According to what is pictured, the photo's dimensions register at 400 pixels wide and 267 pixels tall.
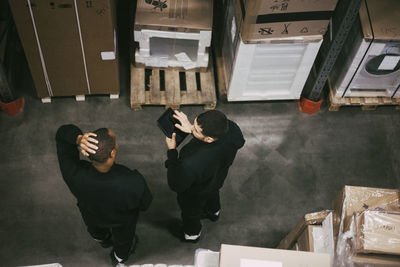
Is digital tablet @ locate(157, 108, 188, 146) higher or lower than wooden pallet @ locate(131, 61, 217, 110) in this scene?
higher

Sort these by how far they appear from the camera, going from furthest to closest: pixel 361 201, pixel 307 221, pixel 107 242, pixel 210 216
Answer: pixel 210 216 → pixel 107 242 → pixel 307 221 → pixel 361 201

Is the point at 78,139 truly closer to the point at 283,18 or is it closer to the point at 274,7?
the point at 274,7

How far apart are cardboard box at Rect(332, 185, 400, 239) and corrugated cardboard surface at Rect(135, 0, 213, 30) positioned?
2498 mm

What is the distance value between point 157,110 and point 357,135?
2.44m

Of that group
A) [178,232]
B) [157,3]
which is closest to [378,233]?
[178,232]

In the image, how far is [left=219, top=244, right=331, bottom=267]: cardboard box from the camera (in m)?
2.62

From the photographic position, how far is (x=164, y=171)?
189 inches

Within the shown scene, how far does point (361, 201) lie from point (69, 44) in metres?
3.22

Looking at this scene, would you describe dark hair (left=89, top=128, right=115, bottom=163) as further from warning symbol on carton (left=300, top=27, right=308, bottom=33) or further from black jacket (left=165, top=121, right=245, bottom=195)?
warning symbol on carton (left=300, top=27, right=308, bottom=33)

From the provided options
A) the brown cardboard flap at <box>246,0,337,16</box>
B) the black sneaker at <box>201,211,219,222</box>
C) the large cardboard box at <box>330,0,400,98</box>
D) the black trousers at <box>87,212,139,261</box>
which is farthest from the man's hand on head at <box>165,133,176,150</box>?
the large cardboard box at <box>330,0,400,98</box>

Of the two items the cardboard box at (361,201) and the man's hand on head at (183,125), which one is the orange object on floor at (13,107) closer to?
the man's hand on head at (183,125)

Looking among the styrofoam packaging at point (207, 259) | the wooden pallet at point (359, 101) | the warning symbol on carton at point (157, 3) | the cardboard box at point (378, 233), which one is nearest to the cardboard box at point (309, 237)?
the cardboard box at point (378, 233)

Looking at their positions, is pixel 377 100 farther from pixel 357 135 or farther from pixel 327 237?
pixel 327 237

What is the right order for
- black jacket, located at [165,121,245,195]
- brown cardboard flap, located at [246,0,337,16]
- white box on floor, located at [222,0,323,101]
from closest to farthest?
black jacket, located at [165,121,245,195], brown cardboard flap, located at [246,0,337,16], white box on floor, located at [222,0,323,101]
